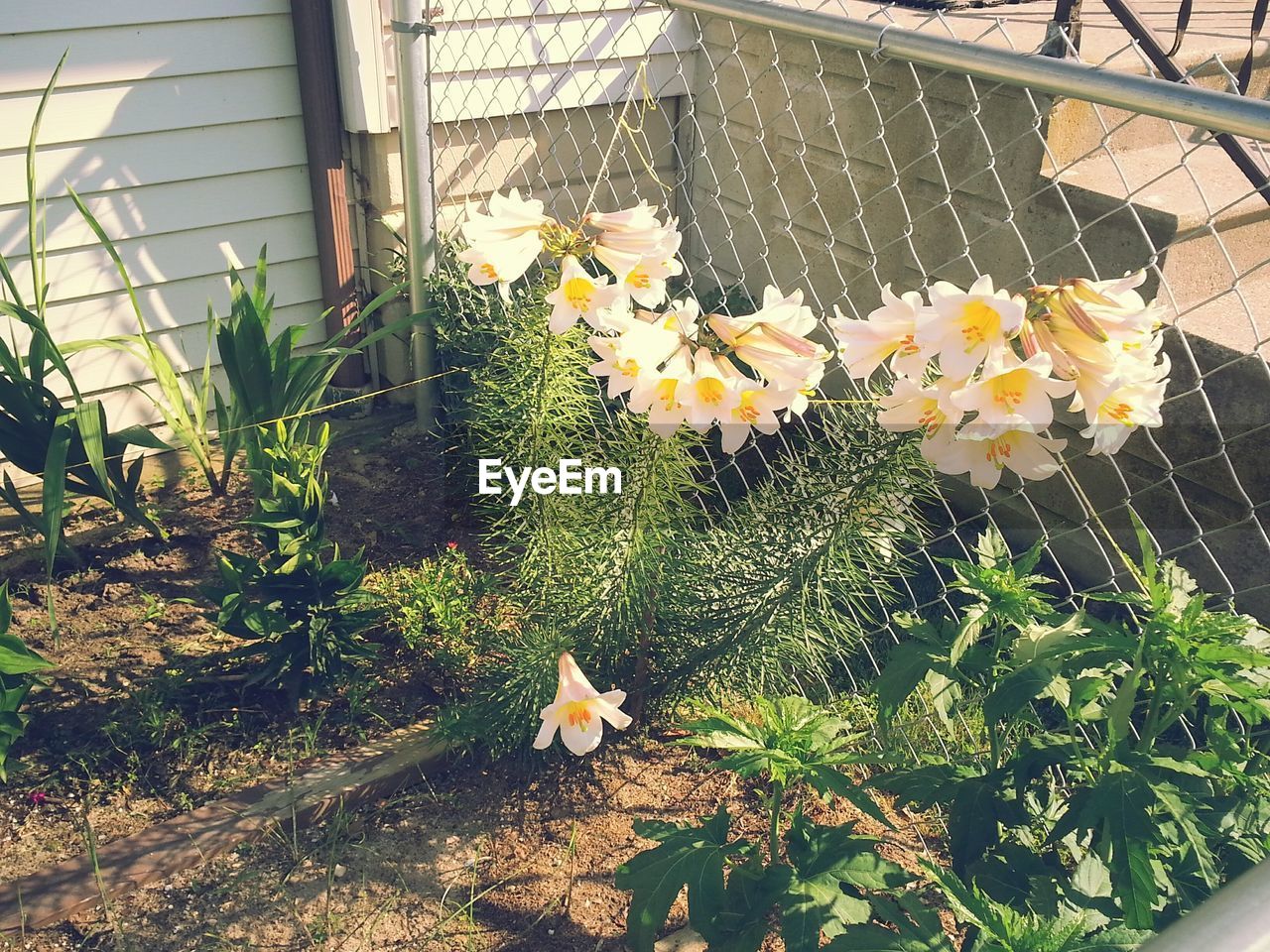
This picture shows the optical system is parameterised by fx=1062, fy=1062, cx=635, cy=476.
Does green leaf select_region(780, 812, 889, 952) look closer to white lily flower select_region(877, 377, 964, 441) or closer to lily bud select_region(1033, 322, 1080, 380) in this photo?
white lily flower select_region(877, 377, 964, 441)

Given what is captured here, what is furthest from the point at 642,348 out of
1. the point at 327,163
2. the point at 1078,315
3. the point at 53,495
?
the point at 327,163

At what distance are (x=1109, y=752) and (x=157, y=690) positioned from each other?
2015 mm

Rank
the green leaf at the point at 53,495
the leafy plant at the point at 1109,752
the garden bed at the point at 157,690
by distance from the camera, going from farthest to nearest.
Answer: the green leaf at the point at 53,495, the garden bed at the point at 157,690, the leafy plant at the point at 1109,752

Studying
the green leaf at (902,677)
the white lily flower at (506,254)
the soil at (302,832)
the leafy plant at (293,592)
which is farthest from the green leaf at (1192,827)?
the leafy plant at (293,592)

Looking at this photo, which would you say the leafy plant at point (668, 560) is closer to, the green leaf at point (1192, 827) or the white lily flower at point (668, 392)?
the white lily flower at point (668, 392)

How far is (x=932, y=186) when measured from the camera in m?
2.94

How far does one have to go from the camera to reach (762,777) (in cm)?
229

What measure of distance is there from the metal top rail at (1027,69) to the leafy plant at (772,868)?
100 cm

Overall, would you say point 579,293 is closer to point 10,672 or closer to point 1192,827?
point 1192,827

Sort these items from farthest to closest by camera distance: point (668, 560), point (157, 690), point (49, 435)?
1. point (49, 435)
2. point (157, 690)
3. point (668, 560)

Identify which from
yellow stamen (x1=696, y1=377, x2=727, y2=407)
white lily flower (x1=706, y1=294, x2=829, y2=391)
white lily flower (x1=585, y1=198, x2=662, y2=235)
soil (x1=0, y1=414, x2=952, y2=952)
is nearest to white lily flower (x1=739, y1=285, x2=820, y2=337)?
white lily flower (x1=706, y1=294, x2=829, y2=391)

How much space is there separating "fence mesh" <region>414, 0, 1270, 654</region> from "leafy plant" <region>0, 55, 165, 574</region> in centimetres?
130

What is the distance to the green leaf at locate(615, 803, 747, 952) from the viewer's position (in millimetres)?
1581

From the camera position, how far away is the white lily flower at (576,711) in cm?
188
